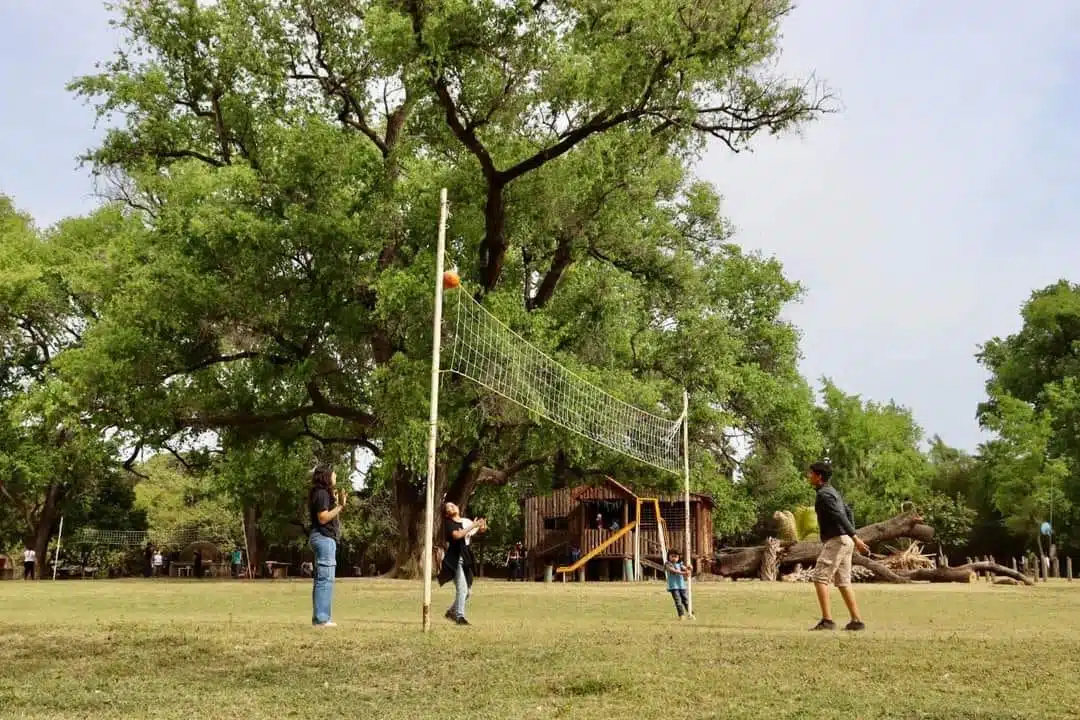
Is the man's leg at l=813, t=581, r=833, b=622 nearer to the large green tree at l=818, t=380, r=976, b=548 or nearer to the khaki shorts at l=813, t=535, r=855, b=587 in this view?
the khaki shorts at l=813, t=535, r=855, b=587

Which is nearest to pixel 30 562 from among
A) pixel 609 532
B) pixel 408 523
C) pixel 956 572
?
pixel 408 523

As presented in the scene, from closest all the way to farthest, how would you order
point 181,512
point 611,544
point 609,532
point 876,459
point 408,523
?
point 408,523 → point 611,544 → point 609,532 → point 181,512 → point 876,459

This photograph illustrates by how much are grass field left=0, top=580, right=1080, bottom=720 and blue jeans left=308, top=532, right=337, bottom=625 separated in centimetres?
29

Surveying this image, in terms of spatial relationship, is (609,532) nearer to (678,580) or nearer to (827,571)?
(678,580)

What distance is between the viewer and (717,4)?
23.9 m

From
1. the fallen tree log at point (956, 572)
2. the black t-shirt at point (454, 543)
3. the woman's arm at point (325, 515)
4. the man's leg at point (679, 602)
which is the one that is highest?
the woman's arm at point (325, 515)

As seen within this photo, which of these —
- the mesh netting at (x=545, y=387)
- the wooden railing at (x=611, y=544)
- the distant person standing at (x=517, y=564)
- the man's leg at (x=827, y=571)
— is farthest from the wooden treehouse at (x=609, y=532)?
the man's leg at (x=827, y=571)

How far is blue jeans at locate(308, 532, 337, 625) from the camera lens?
12.5 meters

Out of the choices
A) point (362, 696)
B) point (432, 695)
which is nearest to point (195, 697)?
point (362, 696)

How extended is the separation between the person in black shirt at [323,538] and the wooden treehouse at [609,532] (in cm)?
2537

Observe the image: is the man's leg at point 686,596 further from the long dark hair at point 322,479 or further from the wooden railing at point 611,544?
the wooden railing at point 611,544

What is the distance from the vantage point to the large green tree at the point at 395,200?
2512 cm

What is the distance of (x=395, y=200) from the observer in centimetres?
2920

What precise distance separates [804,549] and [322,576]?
97.9 feet
